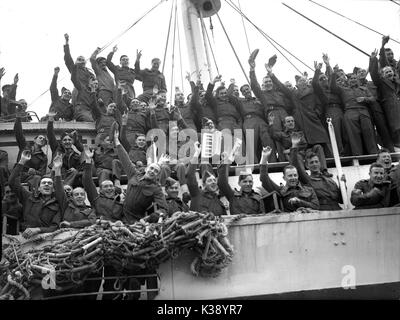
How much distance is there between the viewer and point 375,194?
27.2 feet

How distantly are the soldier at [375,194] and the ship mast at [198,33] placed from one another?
A: 825cm

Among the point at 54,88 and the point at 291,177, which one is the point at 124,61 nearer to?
the point at 54,88

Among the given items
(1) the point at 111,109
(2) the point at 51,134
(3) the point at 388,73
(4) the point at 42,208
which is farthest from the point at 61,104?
(3) the point at 388,73

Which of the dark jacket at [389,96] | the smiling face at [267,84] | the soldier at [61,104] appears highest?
the soldier at [61,104]

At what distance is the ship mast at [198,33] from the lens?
54.7ft

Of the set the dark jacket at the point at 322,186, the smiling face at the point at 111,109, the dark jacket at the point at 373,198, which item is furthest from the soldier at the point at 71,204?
the dark jacket at the point at 373,198

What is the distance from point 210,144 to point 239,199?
4.06 feet

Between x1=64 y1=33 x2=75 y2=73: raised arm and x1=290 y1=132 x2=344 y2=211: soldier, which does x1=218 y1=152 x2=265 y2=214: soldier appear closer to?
x1=290 y1=132 x2=344 y2=211: soldier

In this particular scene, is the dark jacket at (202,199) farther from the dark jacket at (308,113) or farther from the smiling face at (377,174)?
the dark jacket at (308,113)

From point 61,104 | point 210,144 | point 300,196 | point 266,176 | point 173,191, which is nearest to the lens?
point 300,196

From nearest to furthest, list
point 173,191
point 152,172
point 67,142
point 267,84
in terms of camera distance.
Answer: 1. point 152,172
2. point 173,191
3. point 67,142
4. point 267,84

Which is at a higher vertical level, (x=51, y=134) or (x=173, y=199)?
(x=51, y=134)

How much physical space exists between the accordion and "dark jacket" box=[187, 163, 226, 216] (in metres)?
0.87

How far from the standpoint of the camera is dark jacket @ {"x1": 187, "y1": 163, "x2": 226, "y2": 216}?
8.50 meters
